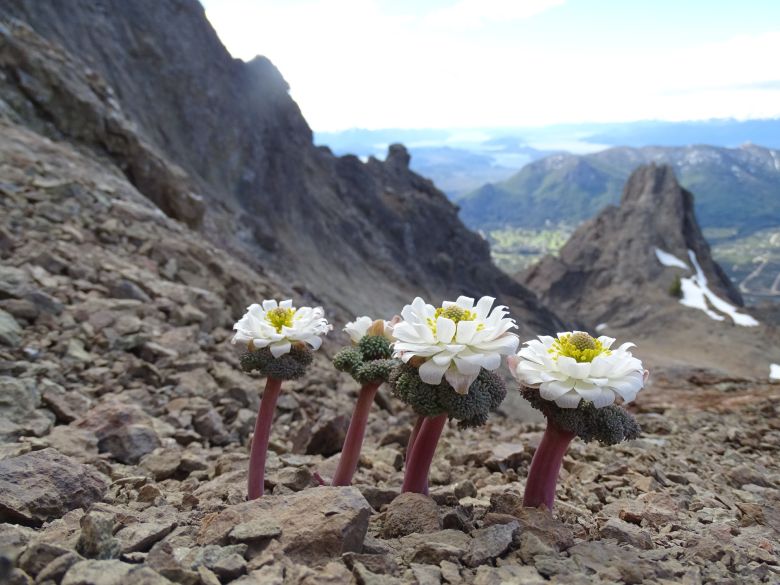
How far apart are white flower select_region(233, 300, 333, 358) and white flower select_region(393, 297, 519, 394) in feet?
2.59

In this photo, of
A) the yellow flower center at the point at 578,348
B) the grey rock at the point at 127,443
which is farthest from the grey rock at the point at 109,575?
the grey rock at the point at 127,443

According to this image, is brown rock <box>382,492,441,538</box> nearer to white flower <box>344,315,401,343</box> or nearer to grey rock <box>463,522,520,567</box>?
grey rock <box>463,522,520,567</box>

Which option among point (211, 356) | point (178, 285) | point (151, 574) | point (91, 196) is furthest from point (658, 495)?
point (91, 196)

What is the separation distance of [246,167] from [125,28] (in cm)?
1118

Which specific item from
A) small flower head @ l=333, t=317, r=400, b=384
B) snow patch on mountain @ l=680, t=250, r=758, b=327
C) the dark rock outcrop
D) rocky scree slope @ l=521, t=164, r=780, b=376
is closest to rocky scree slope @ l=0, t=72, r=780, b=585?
small flower head @ l=333, t=317, r=400, b=384

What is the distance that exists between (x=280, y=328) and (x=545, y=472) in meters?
1.98

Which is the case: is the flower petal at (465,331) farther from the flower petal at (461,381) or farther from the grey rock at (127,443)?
the grey rock at (127,443)

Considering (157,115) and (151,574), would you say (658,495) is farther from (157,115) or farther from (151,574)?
(157,115)

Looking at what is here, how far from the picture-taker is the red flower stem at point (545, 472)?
3.75 m

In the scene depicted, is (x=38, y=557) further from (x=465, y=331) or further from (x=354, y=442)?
(x=465, y=331)

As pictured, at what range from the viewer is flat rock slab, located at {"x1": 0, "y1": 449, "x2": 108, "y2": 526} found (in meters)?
3.50

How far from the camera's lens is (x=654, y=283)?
246 ft

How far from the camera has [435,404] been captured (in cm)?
346

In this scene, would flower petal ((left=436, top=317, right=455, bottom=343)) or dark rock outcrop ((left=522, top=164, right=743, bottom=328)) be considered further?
dark rock outcrop ((left=522, top=164, right=743, bottom=328))
